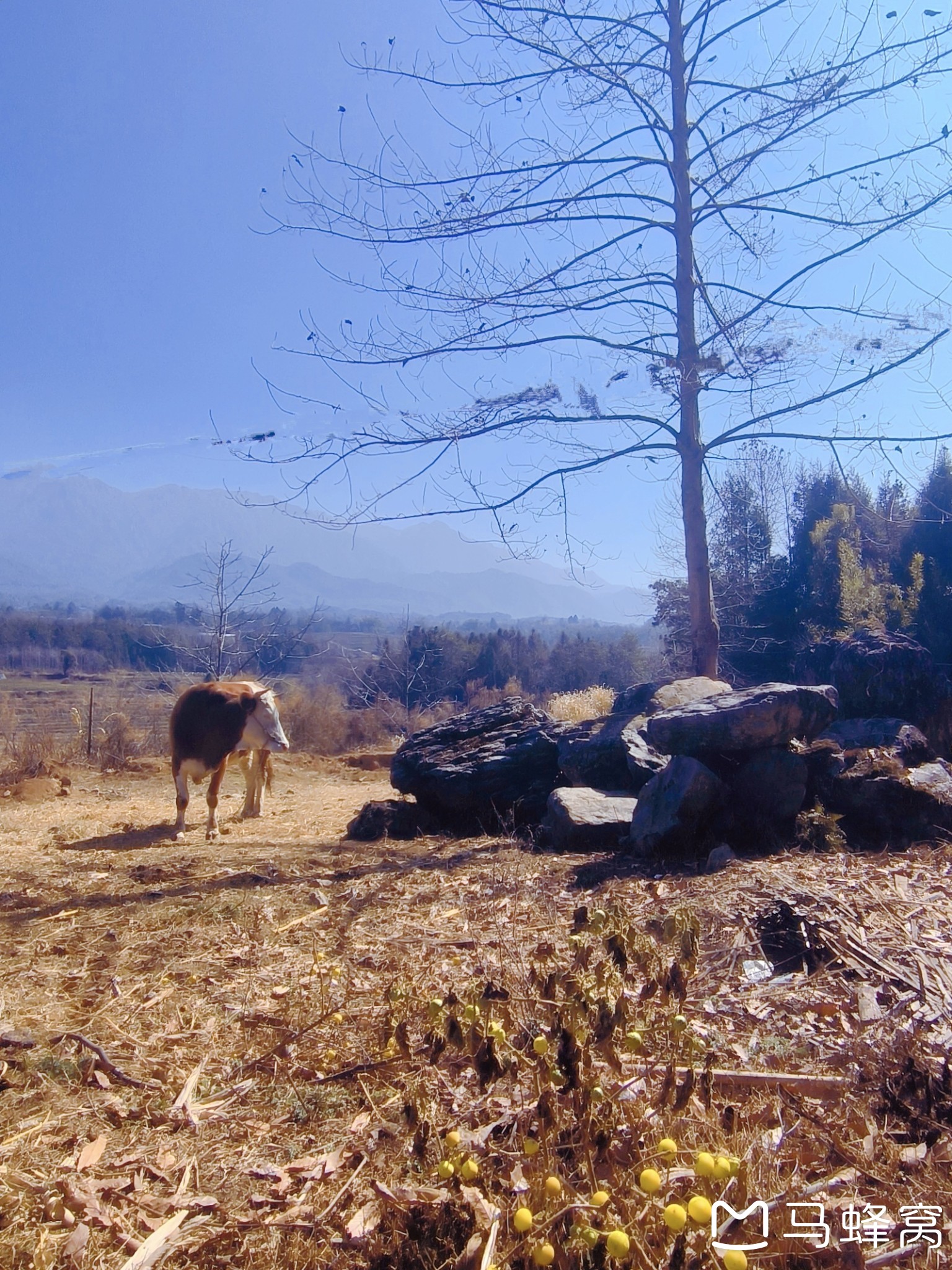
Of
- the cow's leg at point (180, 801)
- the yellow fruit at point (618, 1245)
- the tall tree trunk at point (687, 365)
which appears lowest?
the cow's leg at point (180, 801)

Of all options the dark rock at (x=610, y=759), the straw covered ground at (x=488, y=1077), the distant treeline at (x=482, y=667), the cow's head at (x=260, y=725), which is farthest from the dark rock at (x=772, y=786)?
the distant treeline at (x=482, y=667)

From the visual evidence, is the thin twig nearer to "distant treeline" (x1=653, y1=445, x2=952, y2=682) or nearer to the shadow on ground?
the shadow on ground

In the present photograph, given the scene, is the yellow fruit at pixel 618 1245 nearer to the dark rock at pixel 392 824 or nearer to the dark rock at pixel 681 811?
the dark rock at pixel 681 811

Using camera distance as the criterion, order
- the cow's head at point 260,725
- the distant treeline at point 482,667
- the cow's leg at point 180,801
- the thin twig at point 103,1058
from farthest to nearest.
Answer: the distant treeline at point 482,667 < the cow's head at point 260,725 < the cow's leg at point 180,801 < the thin twig at point 103,1058

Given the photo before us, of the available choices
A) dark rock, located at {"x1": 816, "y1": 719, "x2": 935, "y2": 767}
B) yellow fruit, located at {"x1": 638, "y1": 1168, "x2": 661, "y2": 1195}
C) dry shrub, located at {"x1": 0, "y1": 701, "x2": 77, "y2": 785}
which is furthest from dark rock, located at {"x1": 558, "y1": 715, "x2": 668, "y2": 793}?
dry shrub, located at {"x1": 0, "y1": 701, "x2": 77, "y2": 785}

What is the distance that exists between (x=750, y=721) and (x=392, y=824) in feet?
10.9

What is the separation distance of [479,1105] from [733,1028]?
1012 mm

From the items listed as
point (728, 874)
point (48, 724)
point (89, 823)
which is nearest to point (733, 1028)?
point (728, 874)

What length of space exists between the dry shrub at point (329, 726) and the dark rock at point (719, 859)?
16.1 m

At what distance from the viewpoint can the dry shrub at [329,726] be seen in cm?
2194

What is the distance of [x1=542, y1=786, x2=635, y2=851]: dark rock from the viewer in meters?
6.27

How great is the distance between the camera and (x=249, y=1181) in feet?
8.37

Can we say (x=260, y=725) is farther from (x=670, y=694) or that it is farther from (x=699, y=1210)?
(x=699, y=1210)

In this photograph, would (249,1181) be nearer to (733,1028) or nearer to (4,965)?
(733,1028)
